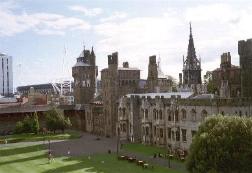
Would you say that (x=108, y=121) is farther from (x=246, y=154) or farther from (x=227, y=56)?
(x=246, y=154)

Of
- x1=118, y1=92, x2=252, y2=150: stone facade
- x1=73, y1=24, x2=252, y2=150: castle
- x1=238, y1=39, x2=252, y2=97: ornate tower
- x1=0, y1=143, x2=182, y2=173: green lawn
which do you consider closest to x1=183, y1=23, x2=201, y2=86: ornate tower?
x1=73, y1=24, x2=252, y2=150: castle

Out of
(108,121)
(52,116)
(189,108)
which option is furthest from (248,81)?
(52,116)

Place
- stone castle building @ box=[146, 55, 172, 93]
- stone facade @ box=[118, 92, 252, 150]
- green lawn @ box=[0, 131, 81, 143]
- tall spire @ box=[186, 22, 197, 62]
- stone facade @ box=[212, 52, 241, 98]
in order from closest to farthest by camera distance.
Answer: stone facade @ box=[118, 92, 252, 150]
stone facade @ box=[212, 52, 241, 98]
green lawn @ box=[0, 131, 81, 143]
stone castle building @ box=[146, 55, 172, 93]
tall spire @ box=[186, 22, 197, 62]

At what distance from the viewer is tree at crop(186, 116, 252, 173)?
145 feet

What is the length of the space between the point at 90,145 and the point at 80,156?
15.6 meters

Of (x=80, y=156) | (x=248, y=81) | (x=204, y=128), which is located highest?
(x=248, y=81)

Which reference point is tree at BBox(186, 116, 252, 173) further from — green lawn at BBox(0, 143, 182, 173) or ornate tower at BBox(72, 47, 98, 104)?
ornate tower at BBox(72, 47, 98, 104)

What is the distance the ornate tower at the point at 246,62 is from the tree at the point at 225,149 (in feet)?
109

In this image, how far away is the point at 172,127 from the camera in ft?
263

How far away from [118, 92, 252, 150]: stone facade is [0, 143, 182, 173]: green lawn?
41.7ft

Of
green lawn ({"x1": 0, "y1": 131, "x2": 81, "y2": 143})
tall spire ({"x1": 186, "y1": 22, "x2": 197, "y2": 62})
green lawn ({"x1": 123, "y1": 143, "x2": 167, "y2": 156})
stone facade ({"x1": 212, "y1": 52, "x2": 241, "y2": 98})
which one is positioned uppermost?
tall spire ({"x1": 186, "y1": 22, "x2": 197, "y2": 62})

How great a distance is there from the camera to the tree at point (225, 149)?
44.3 m

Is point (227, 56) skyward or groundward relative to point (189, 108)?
skyward

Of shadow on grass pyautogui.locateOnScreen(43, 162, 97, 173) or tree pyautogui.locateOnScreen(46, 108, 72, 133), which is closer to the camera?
shadow on grass pyautogui.locateOnScreen(43, 162, 97, 173)
